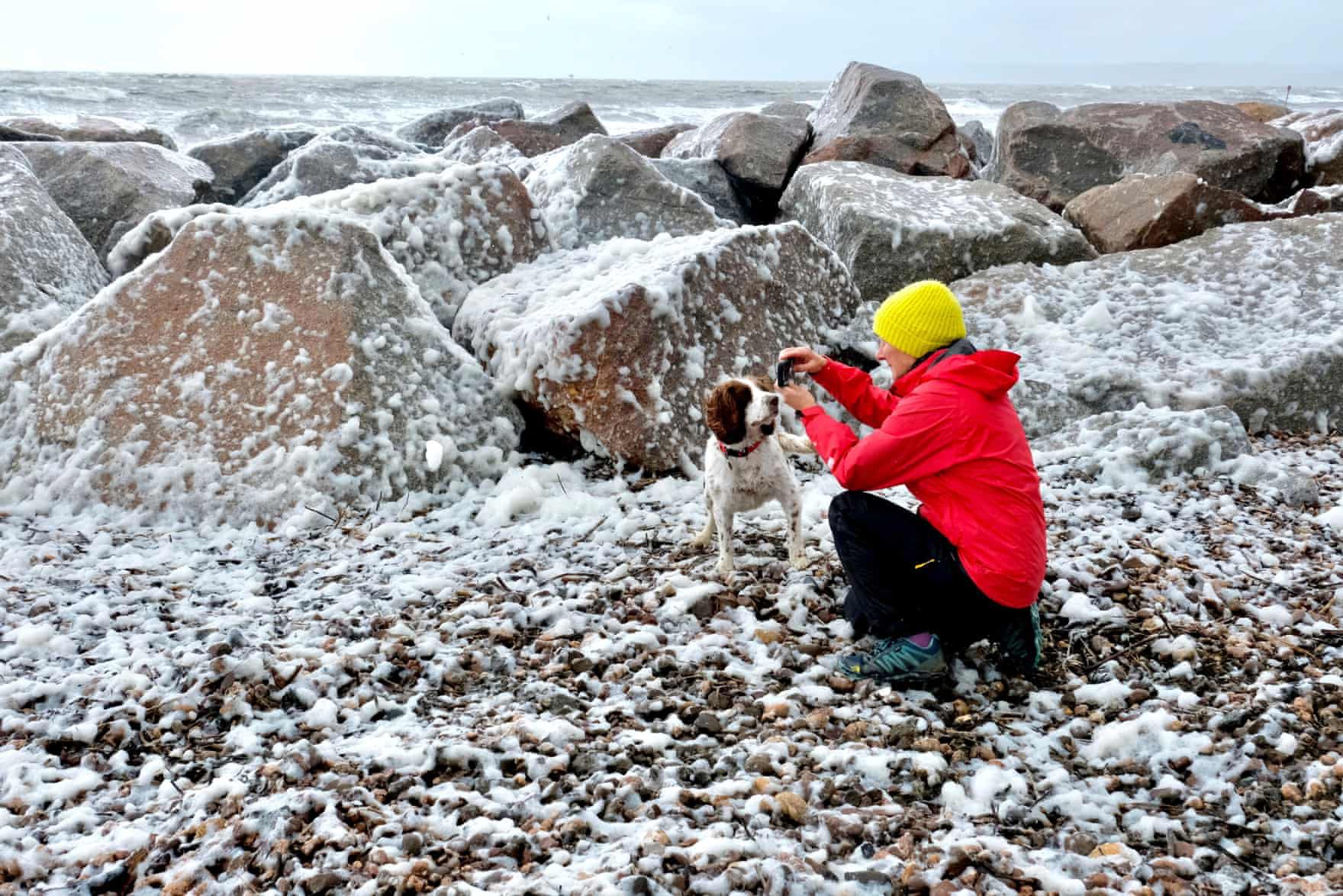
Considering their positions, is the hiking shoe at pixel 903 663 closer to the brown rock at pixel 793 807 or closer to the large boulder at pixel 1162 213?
the brown rock at pixel 793 807

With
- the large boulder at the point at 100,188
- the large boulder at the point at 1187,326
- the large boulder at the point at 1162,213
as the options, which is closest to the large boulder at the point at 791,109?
the large boulder at the point at 1162,213

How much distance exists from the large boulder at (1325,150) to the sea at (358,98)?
11.9m

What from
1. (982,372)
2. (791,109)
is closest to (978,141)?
(791,109)

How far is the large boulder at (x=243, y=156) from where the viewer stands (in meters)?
12.2

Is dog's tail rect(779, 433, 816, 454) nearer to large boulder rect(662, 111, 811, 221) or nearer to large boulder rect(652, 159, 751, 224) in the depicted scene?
large boulder rect(652, 159, 751, 224)

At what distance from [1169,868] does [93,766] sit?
3.43 metres

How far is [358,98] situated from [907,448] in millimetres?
42836

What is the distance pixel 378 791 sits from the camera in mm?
2986

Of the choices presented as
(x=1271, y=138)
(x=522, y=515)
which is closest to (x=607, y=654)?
(x=522, y=515)

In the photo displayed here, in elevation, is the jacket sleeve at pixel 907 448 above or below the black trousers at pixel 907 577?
above

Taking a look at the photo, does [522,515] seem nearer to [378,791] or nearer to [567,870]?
[378,791]

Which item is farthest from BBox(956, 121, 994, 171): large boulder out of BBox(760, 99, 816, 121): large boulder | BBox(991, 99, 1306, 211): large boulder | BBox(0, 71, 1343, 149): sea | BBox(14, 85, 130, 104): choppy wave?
BBox(14, 85, 130, 104): choppy wave

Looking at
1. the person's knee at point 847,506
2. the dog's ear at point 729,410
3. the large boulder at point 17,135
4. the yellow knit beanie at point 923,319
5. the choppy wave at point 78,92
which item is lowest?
the person's knee at point 847,506

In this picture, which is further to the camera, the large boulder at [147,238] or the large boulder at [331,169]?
the large boulder at [331,169]
